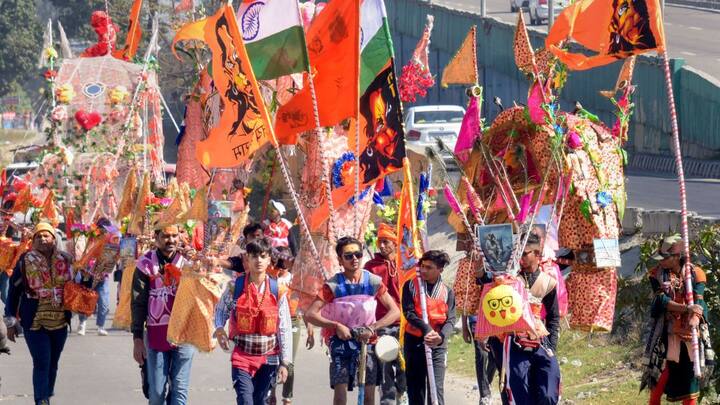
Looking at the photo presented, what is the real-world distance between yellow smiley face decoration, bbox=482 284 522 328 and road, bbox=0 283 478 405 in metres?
3.77

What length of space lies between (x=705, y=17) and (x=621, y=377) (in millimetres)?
35814

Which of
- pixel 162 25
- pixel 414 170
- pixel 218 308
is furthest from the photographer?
pixel 162 25

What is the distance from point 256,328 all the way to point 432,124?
22403 millimetres

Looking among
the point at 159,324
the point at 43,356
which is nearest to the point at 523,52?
the point at 159,324

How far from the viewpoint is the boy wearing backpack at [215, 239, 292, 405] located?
10.3 m

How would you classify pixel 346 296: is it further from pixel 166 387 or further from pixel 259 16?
pixel 259 16

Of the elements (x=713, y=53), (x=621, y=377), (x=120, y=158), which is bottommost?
(x=621, y=377)

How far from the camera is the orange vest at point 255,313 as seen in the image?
33.9 ft

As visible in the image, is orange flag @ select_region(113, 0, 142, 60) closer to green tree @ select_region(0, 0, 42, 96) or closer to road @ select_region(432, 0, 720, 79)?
road @ select_region(432, 0, 720, 79)

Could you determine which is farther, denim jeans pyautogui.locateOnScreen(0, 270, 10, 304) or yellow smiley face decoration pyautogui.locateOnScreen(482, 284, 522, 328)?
denim jeans pyautogui.locateOnScreen(0, 270, 10, 304)

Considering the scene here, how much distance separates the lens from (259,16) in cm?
1268

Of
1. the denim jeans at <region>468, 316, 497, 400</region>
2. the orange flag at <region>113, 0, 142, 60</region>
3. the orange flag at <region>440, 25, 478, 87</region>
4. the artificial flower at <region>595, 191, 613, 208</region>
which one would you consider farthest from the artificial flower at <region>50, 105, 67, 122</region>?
Answer: the artificial flower at <region>595, 191, 613, 208</region>

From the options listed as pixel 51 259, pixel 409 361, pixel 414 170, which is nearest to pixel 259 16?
pixel 51 259

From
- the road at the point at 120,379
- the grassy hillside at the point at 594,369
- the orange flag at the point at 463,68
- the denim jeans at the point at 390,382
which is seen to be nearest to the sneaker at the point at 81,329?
the road at the point at 120,379
